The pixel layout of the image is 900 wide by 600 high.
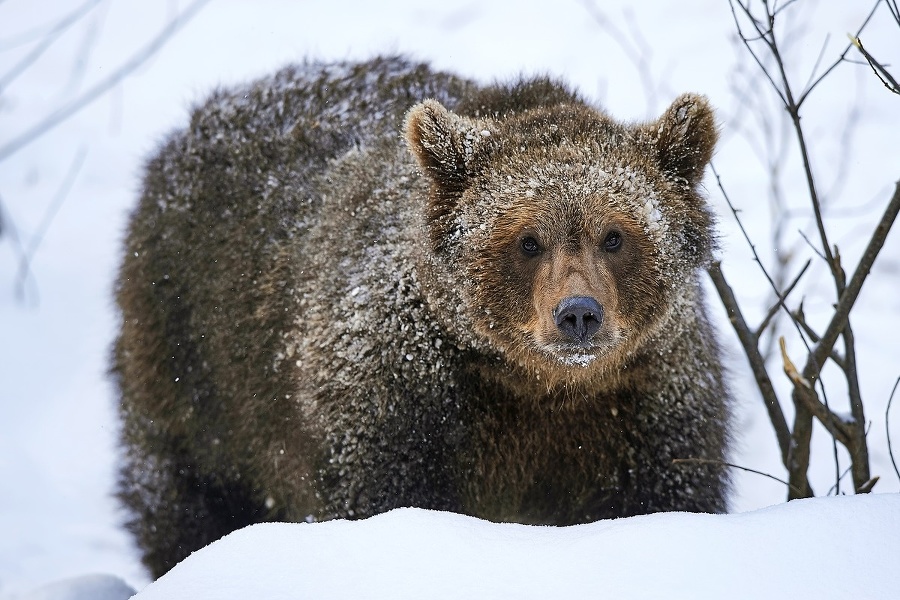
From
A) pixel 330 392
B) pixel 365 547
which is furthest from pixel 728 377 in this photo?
pixel 365 547

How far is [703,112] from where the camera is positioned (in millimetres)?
3930

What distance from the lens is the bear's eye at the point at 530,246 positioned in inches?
149

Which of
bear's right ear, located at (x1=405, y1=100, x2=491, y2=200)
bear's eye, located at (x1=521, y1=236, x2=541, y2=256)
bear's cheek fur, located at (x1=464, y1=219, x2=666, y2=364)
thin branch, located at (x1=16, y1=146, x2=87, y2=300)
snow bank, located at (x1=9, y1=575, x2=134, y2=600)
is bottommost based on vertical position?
snow bank, located at (x1=9, y1=575, x2=134, y2=600)

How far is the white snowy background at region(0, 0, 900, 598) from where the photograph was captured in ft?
17.4

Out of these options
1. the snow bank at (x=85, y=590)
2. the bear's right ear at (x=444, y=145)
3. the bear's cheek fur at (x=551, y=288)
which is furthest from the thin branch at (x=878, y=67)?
the snow bank at (x=85, y=590)

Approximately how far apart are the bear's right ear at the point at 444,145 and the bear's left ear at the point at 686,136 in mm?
676

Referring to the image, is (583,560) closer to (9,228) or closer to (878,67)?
(878,67)

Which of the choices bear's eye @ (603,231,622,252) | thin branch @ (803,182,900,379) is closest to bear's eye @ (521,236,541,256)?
bear's eye @ (603,231,622,252)

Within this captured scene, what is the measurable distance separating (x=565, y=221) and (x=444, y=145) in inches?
22.2

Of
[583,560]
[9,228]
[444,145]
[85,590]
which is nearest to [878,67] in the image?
[444,145]

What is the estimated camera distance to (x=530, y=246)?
3.80m

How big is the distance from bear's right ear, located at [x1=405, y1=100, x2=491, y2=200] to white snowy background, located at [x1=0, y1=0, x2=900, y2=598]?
1.00m

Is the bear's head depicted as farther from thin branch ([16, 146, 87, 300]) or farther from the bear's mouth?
thin branch ([16, 146, 87, 300])

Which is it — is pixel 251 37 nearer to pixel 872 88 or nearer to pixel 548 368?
pixel 872 88
